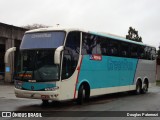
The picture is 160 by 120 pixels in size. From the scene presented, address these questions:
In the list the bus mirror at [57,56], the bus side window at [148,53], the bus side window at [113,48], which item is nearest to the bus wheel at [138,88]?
the bus side window at [148,53]

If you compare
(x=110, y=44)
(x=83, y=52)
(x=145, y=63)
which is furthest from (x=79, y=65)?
(x=145, y=63)

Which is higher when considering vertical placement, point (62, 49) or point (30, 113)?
point (62, 49)

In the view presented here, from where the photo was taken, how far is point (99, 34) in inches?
717

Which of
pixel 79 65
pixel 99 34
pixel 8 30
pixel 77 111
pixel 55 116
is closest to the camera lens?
pixel 55 116

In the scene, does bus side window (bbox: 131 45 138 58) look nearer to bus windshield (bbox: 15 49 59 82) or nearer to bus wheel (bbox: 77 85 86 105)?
bus wheel (bbox: 77 85 86 105)

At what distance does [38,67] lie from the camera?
48.3 feet

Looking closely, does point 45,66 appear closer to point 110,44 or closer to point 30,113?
point 30,113

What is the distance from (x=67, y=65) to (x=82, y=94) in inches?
71.1

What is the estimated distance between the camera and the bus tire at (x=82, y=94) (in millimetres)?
16155

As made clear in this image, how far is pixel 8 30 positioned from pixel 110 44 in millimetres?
16116

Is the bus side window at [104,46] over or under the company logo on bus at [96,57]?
over

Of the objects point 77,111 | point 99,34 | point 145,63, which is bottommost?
point 77,111

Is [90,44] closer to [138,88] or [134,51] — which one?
[134,51]

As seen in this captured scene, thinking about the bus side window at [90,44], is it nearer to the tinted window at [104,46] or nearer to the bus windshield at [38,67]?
the tinted window at [104,46]
